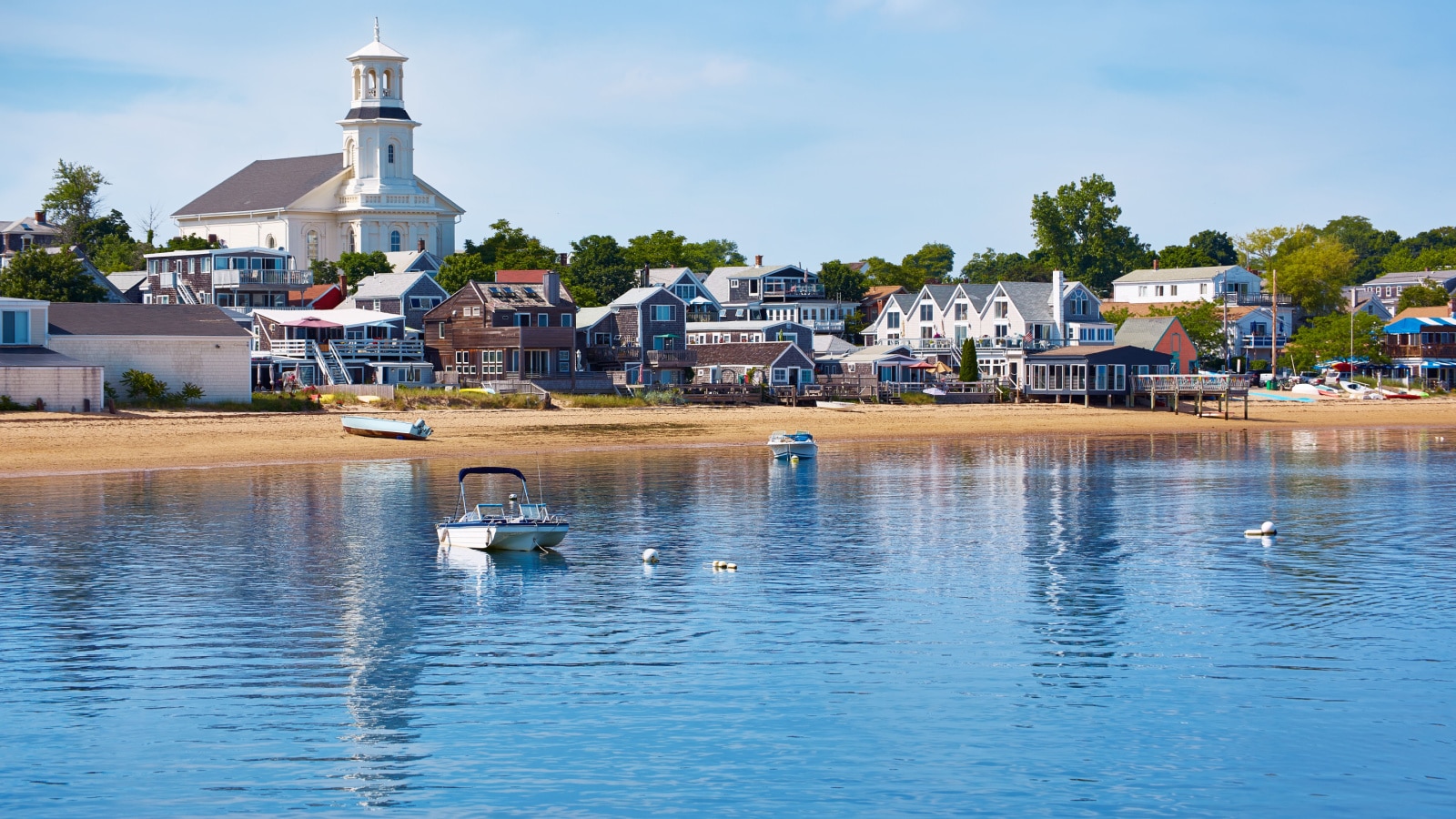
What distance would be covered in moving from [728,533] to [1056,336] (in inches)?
3314

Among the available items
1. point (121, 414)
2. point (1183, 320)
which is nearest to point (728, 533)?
point (121, 414)

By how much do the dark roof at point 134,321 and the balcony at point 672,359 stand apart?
31925 millimetres

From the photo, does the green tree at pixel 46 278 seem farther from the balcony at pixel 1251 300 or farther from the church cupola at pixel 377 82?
the balcony at pixel 1251 300

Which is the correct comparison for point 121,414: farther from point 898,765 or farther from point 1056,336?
point 1056,336

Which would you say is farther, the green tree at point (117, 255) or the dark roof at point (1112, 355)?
the green tree at point (117, 255)

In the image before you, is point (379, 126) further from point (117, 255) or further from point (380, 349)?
point (380, 349)

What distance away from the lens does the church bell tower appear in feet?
454

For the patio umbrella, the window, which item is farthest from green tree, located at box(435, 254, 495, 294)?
the window

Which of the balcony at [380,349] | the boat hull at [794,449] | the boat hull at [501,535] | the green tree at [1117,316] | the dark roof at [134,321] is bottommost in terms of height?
the boat hull at [501,535]

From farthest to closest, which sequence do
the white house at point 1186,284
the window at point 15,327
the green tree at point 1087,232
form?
the green tree at point 1087,232, the white house at point 1186,284, the window at point 15,327

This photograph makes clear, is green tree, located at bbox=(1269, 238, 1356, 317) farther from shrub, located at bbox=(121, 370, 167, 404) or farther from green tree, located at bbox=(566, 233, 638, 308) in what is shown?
shrub, located at bbox=(121, 370, 167, 404)

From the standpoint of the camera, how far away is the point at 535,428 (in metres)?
74.9

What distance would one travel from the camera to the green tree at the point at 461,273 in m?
120

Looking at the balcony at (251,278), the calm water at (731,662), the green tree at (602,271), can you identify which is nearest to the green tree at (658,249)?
the green tree at (602,271)
